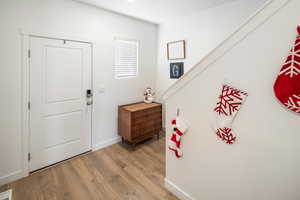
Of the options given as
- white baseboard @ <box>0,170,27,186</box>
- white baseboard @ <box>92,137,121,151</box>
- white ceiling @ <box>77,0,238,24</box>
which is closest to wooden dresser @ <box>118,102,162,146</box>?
white baseboard @ <box>92,137,121,151</box>

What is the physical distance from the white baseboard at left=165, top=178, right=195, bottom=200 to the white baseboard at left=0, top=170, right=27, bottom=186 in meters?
1.95

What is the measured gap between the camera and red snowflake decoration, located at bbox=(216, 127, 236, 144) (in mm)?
1251

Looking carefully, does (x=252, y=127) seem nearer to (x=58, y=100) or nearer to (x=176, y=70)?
(x=176, y=70)

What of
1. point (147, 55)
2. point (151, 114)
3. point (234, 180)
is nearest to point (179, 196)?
point (234, 180)

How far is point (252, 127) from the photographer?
1.14m

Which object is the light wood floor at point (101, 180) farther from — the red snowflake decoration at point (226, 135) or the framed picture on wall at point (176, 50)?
the framed picture on wall at point (176, 50)

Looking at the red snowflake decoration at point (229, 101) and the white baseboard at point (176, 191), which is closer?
the red snowflake decoration at point (229, 101)

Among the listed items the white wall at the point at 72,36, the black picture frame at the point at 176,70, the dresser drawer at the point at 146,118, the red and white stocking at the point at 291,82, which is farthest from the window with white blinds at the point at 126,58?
the red and white stocking at the point at 291,82

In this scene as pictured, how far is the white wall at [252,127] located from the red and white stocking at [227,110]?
1.6 inches

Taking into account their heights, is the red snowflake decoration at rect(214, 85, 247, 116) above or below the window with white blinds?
below

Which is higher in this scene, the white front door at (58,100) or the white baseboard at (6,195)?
the white front door at (58,100)

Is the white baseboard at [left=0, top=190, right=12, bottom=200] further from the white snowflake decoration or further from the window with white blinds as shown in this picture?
the white snowflake decoration

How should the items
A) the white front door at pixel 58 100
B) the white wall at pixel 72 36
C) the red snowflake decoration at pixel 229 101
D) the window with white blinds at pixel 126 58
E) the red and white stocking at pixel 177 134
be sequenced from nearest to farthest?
the red snowflake decoration at pixel 229 101
the red and white stocking at pixel 177 134
the white wall at pixel 72 36
the white front door at pixel 58 100
the window with white blinds at pixel 126 58

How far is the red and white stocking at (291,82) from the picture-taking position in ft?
2.95
